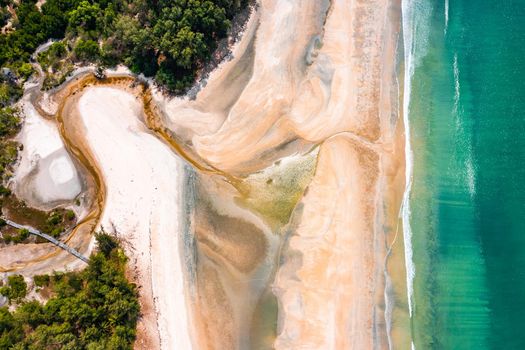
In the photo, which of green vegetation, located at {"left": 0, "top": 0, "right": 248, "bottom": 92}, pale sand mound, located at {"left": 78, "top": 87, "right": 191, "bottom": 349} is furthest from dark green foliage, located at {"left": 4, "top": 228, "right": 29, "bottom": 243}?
green vegetation, located at {"left": 0, "top": 0, "right": 248, "bottom": 92}

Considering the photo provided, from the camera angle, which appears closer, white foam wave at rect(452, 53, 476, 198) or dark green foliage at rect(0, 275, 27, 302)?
dark green foliage at rect(0, 275, 27, 302)

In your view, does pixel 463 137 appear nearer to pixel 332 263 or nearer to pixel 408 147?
pixel 408 147

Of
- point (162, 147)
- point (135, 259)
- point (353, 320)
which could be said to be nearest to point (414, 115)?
point (353, 320)

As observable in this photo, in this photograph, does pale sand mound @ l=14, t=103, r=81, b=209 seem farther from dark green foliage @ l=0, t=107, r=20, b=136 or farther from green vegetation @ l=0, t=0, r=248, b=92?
green vegetation @ l=0, t=0, r=248, b=92

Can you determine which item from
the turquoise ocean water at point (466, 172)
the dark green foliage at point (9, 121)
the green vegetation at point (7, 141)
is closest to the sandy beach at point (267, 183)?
the turquoise ocean water at point (466, 172)

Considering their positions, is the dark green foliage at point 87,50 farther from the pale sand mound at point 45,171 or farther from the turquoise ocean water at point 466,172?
the turquoise ocean water at point 466,172

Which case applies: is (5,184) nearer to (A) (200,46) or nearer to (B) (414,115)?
(A) (200,46)
